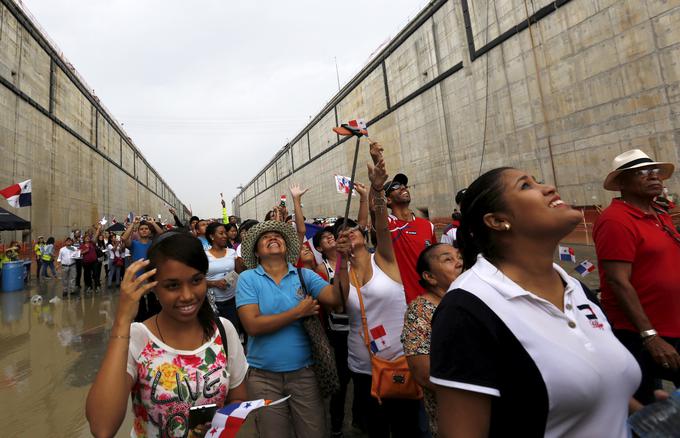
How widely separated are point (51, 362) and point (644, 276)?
6733 millimetres

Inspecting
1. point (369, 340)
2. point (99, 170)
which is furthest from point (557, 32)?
point (99, 170)

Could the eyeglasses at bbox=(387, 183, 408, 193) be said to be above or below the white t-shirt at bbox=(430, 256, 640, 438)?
above

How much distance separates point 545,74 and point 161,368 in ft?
51.9

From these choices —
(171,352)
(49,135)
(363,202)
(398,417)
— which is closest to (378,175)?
(363,202)

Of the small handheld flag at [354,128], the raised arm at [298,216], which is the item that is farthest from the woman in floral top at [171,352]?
the raised arm at [298,216]

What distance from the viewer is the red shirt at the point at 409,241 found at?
308 centimetres


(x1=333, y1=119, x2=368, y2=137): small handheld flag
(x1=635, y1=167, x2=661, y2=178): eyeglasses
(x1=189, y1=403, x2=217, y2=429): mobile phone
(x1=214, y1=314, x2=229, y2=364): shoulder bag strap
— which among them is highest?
(x1=333, y1=119, x2=368, y2=137): small handheld flag

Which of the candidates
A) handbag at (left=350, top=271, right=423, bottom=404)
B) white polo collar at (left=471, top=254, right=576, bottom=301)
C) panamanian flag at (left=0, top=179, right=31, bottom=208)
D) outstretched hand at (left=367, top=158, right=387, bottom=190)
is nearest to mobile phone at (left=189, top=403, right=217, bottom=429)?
white polo collar at (left=471, top=254, right=576, bottom=301)

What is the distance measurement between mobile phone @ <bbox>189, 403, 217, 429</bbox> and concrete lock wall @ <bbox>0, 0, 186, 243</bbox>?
17374 millimetres

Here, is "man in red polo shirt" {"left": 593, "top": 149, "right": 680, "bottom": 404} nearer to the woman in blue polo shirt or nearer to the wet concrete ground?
the woman in blue polo shirt

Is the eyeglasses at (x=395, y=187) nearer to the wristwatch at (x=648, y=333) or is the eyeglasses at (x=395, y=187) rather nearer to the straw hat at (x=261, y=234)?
the straw hat at (x=261, y=234)

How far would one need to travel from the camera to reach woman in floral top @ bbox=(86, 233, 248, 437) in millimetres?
1294

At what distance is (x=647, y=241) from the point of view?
2.17m

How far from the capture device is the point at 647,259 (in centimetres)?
217
